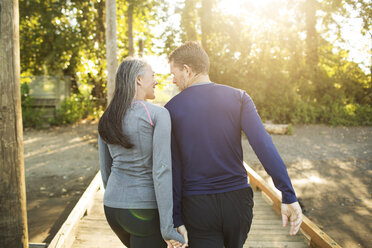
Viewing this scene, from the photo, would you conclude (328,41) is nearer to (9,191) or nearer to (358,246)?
(358,246)

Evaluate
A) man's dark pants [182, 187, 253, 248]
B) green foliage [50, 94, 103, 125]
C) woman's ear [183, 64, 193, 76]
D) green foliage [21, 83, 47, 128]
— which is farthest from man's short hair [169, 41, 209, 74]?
green foliage [21, 83, 47, 128]

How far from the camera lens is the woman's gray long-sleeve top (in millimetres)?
1961

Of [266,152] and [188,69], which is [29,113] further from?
[266,152]

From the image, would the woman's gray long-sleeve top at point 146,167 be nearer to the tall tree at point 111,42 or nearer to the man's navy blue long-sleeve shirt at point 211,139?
the man's navy blue long-sleeve shirt at point 211,139

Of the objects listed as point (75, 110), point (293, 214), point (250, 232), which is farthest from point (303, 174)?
point (75, 110)

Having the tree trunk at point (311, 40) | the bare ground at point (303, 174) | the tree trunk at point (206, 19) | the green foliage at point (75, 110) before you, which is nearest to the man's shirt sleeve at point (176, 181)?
the bare ground at point (303, 174)

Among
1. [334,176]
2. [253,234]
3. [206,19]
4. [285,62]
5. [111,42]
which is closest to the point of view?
[253,234]

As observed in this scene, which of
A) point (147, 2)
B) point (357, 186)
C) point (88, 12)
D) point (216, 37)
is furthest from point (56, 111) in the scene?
point (357, 186)

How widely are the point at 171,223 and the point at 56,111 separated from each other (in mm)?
16856

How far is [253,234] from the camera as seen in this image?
4391 mm

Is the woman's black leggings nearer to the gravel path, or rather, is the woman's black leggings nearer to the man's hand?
the man's hand

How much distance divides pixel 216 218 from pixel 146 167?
0.55m

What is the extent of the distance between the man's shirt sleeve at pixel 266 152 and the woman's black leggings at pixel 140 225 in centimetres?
77

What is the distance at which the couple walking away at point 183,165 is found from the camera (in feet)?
6.50
